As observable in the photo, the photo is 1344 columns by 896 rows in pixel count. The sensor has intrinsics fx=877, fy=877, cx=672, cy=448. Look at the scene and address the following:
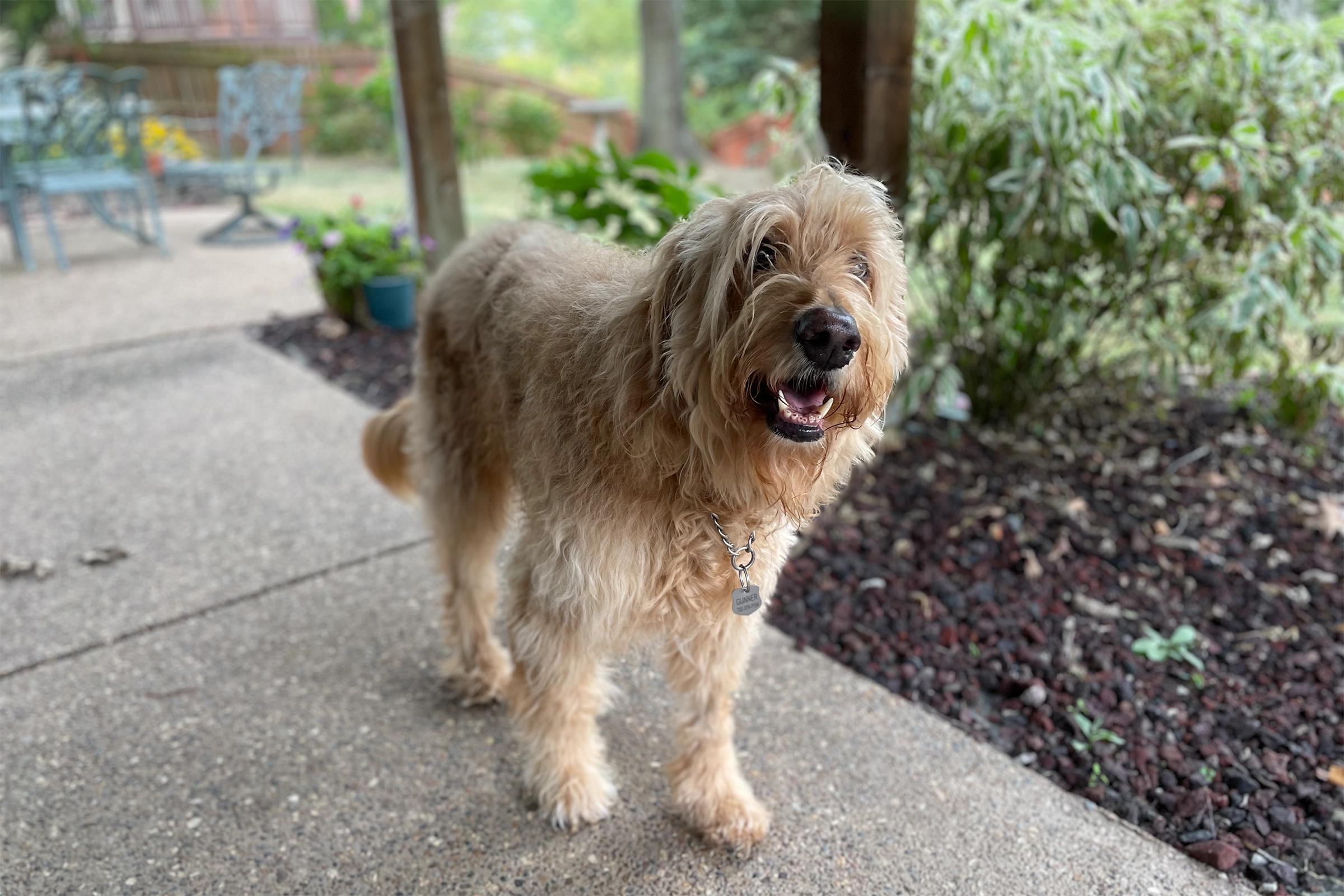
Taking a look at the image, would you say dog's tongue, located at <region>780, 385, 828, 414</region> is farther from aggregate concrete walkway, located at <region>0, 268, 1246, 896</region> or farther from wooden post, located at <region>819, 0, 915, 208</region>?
wooden post, located at <region>819, 0, 915, 208</region>

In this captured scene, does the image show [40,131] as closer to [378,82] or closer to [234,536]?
[234,536]

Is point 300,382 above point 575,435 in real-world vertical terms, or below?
below

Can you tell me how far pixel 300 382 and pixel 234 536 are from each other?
218cm

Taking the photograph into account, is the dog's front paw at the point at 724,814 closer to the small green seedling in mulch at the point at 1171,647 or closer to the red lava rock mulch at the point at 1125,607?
the red lava rock mulch at the point at 1125,607

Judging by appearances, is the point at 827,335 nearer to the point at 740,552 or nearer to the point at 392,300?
the point at 740,552

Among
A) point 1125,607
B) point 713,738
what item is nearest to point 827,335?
point 713,738

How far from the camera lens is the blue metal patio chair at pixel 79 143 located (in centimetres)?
890

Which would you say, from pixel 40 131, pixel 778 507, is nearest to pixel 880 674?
pixel 778 507

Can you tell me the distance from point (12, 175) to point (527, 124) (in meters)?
11.7

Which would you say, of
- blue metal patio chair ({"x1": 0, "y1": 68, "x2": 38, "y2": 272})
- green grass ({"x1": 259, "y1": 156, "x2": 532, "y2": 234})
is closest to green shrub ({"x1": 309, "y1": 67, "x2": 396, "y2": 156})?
green grass ({"x1": 259, "y1": 156, "x2": 532, "y2": 234})

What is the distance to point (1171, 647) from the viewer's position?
345 cm

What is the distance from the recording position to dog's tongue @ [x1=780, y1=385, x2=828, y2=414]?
193 cm

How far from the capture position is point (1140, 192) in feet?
13.5

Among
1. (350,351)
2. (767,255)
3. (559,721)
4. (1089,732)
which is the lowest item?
(1089,732)
